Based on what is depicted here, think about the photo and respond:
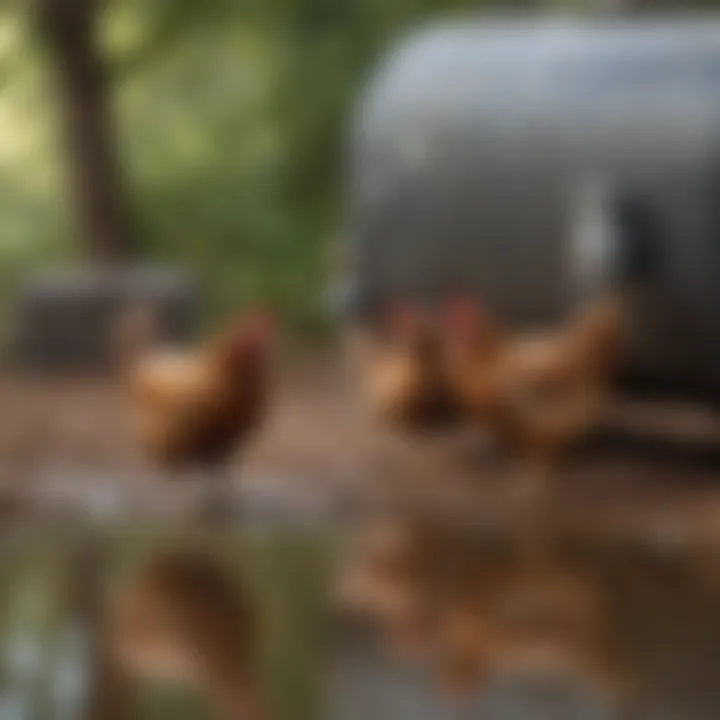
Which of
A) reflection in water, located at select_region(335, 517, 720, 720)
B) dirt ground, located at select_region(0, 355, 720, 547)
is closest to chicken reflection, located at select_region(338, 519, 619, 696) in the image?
reflection in water, located at select_region(335, 517, 720, 720)

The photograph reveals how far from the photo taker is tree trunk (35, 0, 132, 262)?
1129 centimetres

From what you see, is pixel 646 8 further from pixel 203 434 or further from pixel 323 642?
pixel 323 642

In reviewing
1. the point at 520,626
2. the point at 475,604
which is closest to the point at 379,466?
the point at 475,604

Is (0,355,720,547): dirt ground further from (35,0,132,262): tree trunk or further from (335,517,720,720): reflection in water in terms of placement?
(35,0,132,262): tree trunk

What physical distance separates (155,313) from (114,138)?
6.51ft

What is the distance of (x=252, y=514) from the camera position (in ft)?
23.4

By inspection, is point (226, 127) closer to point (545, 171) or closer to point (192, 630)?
point (545, 171)

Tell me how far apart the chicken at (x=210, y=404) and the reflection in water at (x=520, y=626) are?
70 cm

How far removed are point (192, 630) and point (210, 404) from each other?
1772 mm

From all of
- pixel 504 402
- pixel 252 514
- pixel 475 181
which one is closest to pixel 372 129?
pixel 475 181

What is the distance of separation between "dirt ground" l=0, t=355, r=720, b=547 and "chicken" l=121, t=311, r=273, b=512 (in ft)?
0.43

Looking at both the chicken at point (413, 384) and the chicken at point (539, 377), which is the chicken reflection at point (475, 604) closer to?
the chicken at point (539, 377)

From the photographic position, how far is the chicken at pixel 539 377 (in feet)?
25.4

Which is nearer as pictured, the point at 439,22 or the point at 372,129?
the point at 372,129
